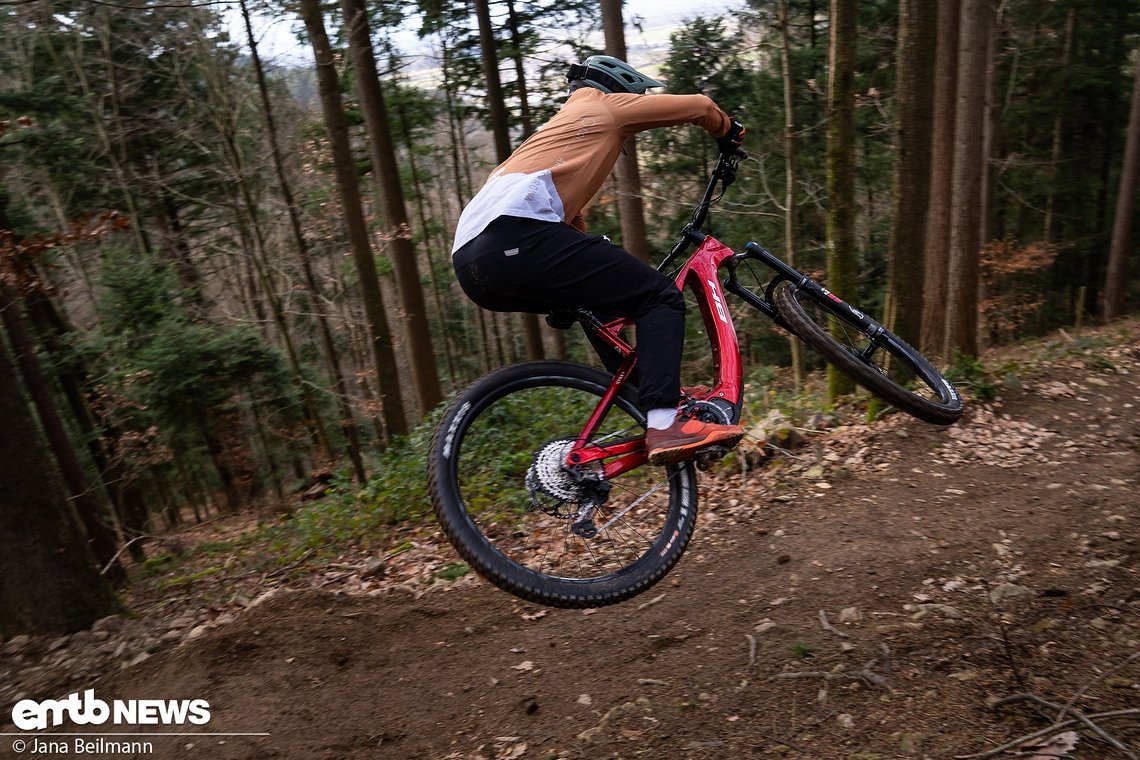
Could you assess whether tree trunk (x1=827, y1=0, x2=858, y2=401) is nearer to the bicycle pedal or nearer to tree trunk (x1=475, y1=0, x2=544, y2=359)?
the bicycle pedal

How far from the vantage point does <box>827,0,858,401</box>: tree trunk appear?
7.27m

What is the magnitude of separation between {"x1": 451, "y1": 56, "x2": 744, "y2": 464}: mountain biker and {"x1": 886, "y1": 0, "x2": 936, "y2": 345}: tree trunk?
4.95 metres

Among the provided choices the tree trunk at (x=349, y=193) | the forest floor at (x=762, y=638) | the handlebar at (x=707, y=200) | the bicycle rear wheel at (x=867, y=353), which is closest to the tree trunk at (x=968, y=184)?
the forest floor at (x=762, y=638)

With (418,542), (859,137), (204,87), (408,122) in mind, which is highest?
(204,87)

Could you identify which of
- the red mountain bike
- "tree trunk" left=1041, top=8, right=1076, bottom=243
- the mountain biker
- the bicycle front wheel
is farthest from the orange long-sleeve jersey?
"tree trunk" left=1041, top=8, right=1076, bottom=243

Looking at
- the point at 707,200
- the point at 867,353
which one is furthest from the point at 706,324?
the point at 867,353

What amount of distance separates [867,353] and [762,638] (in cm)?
193

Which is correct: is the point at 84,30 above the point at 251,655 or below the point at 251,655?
above

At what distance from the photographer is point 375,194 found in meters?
18.5

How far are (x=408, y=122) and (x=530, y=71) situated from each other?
12.0ft

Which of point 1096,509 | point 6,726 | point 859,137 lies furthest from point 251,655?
point 859,137

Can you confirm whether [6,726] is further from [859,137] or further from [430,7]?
[859,137]

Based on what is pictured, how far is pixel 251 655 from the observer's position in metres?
5.18

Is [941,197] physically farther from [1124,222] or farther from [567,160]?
[1124,222]
